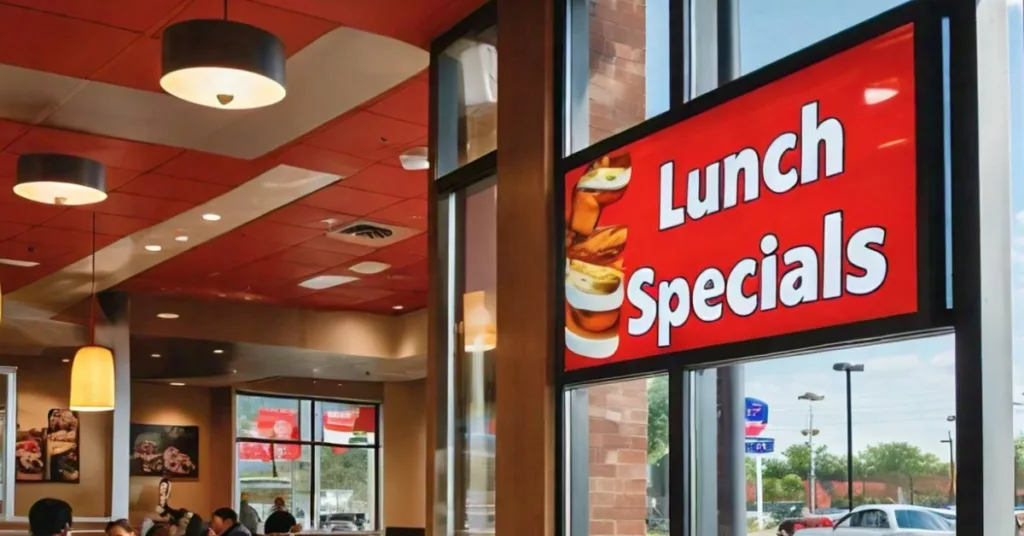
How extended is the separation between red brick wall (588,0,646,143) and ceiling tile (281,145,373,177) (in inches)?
120

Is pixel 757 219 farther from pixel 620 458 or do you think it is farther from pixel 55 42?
pixel 55 42

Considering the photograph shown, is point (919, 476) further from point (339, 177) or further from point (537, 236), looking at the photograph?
point (339, 177)

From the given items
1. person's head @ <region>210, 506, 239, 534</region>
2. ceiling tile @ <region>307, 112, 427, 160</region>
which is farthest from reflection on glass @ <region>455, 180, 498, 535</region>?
person's head @ <region>210, 506, 239, 534</region>

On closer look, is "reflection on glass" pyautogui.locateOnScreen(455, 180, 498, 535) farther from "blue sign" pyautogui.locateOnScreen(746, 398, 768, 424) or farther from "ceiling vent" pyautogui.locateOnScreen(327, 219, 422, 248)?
"ceiling vent" pyautogui.locateOnScreen(327, 219, 422, 248)

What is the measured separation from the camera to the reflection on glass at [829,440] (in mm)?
2998

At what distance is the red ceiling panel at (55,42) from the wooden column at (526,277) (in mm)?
1958

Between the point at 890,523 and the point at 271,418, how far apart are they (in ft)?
53.6

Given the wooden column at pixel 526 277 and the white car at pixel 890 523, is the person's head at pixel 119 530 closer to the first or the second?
the wooden column at pixel 526 277

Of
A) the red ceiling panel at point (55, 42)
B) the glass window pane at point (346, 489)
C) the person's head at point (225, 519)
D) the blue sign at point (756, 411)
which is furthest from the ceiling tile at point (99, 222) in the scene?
the glass window pane at point (346, 489)

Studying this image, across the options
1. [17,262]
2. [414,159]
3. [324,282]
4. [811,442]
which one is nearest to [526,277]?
[811,442]

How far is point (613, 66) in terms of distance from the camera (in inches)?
179

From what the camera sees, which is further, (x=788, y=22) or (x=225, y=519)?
(x=225, y=519)

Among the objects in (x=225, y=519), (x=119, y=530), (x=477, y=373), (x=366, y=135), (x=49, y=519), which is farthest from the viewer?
(x=225, y=519)

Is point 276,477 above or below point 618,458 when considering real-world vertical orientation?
below
